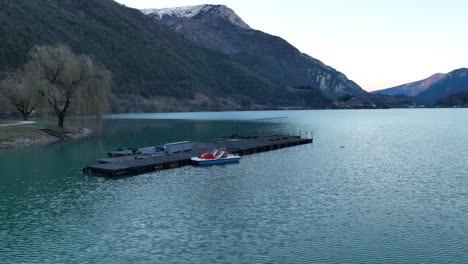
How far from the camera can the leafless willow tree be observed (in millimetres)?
101938

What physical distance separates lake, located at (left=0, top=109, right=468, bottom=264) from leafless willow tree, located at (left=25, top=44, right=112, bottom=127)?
40.0m

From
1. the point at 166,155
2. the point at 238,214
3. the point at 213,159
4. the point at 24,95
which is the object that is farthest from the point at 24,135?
the point at 238,214

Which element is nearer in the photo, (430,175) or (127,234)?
(127,234)

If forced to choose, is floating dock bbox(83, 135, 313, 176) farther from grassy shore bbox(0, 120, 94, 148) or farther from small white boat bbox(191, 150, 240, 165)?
grassy shore bbox(0, 120, 94, 148)

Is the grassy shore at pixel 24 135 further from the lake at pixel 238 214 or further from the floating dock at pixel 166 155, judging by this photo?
the floating dock at pixel 166 155

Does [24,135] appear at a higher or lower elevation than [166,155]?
higher

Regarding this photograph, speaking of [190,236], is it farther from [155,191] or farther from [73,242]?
[155,191]

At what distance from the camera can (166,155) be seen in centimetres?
7300

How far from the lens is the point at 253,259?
28.8 meters

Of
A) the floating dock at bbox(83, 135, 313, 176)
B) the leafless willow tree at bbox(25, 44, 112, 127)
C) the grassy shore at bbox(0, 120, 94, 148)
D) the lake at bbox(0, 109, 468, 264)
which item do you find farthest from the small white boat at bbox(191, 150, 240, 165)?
the leafless willow tree at bbox(25, 44, 112, 127)

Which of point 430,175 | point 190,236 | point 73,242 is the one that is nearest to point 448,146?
point 430,175

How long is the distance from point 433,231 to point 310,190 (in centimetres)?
1693

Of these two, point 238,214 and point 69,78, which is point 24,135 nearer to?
point 69,78

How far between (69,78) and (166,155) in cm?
4592
